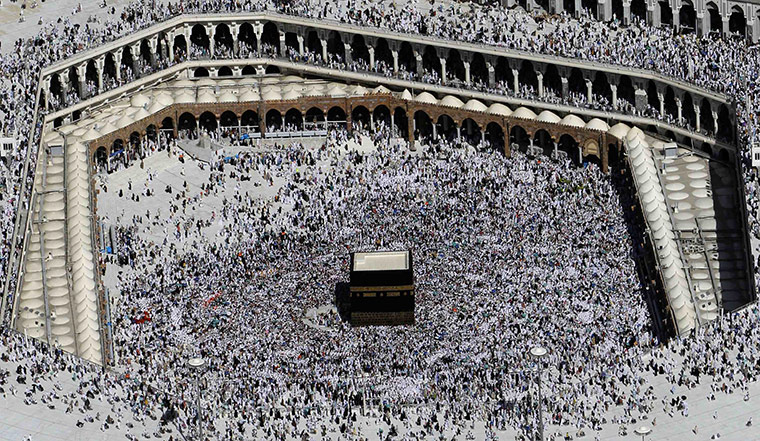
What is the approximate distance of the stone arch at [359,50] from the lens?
582 feet

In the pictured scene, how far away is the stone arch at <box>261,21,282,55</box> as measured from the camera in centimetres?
17888

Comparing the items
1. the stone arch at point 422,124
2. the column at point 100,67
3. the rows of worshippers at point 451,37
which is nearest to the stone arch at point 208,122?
the rows of worshippers at point 451,37

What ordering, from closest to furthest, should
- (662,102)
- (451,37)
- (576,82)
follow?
(662,102), (576,82), (451,37)

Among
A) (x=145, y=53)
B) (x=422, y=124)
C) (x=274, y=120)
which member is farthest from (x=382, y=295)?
(x=145, y=53)

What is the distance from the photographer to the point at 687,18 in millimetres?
172500

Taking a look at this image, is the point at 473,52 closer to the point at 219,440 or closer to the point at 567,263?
the point at 567,263

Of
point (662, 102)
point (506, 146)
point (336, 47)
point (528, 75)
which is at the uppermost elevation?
point (336, 47)

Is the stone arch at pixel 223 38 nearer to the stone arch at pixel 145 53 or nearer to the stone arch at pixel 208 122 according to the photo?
the stone arch at pixel 145 53

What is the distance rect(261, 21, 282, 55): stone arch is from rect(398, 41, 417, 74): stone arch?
1063cm

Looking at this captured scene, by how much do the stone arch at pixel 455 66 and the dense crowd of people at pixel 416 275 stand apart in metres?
1.66

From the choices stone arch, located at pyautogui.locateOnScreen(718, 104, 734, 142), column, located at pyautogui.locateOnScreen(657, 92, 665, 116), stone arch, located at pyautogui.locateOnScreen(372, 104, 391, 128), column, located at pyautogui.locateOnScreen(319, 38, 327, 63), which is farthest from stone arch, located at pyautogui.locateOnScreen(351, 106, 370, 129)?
stone arch, located at pyautogui.locateOnScreen(718, 104, 734, 142)

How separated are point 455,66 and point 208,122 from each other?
823 inches

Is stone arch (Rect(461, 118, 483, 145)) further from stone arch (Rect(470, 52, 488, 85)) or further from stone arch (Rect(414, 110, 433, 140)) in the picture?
stone arch (Rect(470, 52, 488, 85))

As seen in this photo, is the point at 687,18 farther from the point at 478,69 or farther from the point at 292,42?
the point at 292,42
